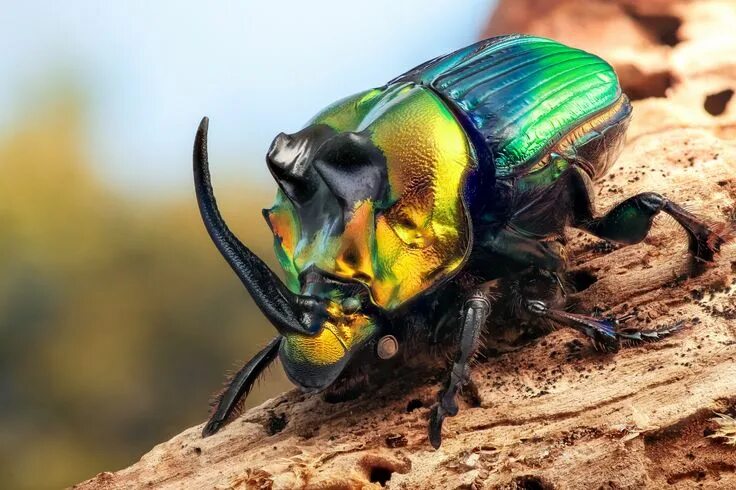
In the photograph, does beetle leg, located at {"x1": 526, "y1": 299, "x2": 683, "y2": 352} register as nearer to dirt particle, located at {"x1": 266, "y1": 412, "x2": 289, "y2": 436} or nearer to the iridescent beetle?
the iridescent beetle

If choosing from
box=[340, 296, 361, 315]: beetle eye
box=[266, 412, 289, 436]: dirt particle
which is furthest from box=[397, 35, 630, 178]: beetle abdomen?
box=[266, 412, 289, 436]: dirt particle

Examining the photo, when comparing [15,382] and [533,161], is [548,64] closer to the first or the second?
[533,161]

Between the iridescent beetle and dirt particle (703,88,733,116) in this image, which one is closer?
the iridescent beetle

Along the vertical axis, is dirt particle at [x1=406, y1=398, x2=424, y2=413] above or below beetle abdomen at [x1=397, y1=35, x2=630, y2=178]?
below

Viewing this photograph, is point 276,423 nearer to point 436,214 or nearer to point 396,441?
point 396,441

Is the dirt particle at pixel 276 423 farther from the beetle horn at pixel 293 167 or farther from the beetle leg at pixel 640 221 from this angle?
the beetle leg at pixel 640 221

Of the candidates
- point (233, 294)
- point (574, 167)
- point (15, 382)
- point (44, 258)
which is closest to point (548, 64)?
point (574, 167)
